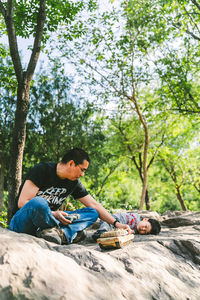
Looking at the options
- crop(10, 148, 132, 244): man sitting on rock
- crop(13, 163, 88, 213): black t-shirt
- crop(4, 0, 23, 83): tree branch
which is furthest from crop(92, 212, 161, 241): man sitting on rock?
crop(4, 0, 23, 83): tree branch

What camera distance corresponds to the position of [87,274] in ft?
6.34

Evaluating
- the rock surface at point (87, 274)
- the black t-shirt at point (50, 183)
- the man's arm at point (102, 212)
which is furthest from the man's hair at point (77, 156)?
the rock surface at point (87, 274)

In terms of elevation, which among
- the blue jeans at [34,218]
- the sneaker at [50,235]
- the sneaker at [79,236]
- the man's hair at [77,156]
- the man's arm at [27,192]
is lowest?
the sneaker at [79,236]

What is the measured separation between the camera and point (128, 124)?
17.5 m

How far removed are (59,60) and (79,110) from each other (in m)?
3.23

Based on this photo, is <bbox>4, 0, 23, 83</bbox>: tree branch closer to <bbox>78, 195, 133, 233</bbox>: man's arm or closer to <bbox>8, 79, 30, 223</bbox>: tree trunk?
<bbox>8, 79, 30, 223</bbox>: tree trunk

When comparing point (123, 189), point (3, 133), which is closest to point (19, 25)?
point (3, 133)

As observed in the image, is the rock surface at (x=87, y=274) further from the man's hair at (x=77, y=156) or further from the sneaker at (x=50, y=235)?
the man's hair at (x=77, y=156)

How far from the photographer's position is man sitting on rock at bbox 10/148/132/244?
113 inches

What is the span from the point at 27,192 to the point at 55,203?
60cm

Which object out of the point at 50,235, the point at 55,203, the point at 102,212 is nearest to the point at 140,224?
the point at 102,212

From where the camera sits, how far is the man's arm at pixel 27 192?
3.21 m

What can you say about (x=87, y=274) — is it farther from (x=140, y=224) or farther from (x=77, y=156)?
(x=140, y=224)

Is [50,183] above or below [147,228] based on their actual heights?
above
